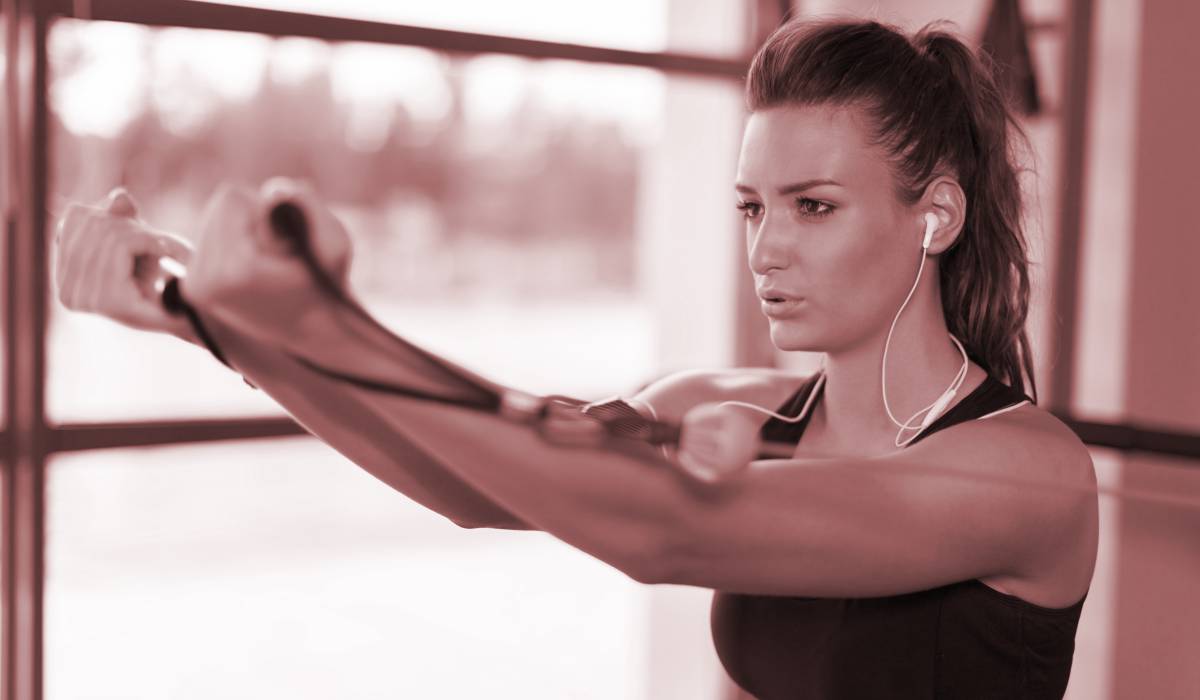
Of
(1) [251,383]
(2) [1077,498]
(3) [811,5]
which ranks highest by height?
(3) [811,5]

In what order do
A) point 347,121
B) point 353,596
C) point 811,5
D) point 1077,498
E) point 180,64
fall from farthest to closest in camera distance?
point 347,121, point 180,64, point 353,596, point 811,5, point 1077,498

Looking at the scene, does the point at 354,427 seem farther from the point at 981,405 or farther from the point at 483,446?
the point at 981,405

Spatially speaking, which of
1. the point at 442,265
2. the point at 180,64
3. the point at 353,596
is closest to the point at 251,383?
the point at 353,596

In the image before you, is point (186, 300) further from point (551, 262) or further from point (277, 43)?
point (551, 262)

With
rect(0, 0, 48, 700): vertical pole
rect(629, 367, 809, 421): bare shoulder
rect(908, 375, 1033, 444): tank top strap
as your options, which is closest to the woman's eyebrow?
rect(908, 375, 1033, 444): tank top strap

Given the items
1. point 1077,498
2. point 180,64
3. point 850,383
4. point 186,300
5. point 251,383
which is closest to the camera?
Answer: point 186,300

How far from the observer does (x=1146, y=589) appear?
2.59m

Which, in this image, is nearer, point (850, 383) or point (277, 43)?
point (850, 383)

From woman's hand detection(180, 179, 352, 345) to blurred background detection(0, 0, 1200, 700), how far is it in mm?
132

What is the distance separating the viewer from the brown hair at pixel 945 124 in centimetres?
113

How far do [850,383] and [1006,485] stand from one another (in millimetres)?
251

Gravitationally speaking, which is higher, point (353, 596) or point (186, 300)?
point (186, 300)

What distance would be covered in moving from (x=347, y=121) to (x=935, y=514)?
12.1m

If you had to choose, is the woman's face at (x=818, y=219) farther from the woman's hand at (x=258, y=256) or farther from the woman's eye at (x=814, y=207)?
the woman's hand at (x=258, y=256)
